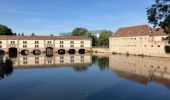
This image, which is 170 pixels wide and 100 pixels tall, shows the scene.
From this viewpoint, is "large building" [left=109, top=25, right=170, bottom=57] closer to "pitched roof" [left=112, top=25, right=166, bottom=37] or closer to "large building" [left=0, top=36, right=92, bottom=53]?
"pitched roof" [left=112, top=25, right=166, bottom=37]

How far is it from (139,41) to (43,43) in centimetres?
2613

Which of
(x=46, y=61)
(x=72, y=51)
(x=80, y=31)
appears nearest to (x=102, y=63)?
(x=46, y=61)

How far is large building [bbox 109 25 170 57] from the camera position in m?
53.9

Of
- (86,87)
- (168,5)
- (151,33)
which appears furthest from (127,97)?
(151,33)

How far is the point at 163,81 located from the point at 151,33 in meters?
35.3

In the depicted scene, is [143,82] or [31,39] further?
[31,39]

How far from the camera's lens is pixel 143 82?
2523 cm

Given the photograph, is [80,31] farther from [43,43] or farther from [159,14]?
[159,14]

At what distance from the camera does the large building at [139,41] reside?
5388 cm

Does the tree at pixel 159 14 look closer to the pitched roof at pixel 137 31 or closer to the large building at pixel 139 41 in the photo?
the large building at pixel 139 41

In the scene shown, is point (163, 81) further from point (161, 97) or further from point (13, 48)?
point (13, 48)

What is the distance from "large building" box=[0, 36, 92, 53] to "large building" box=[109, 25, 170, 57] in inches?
345

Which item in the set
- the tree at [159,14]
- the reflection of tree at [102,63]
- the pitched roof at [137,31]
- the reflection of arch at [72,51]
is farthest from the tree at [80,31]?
the tree at [159,14]

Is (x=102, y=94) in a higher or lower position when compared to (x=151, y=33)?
lower
